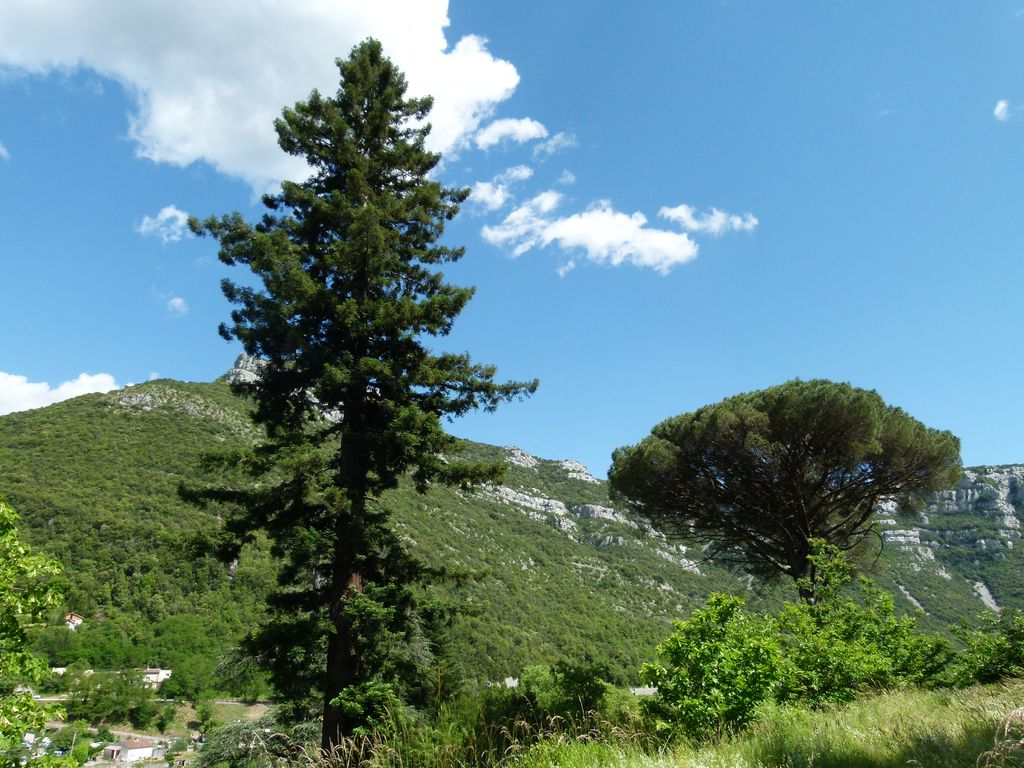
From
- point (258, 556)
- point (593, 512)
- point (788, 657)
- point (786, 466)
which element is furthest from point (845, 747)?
point (593, 512)

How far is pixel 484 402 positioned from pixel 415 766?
7.04m

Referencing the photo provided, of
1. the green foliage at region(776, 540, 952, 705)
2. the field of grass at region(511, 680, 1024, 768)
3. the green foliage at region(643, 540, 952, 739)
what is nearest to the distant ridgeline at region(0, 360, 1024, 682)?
the green foliage at region(776, 540, 952, 705)

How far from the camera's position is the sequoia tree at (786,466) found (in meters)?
16.7

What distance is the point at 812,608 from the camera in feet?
33.1

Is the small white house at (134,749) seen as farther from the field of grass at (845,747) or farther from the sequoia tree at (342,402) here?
the field of grass at (845,747)

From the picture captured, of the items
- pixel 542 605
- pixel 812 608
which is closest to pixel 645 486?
pixel 812 608

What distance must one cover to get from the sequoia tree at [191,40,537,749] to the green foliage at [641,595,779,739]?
14.0 feet

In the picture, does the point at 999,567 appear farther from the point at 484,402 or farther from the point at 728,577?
the point at 484,402

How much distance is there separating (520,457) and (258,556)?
93.3 metres

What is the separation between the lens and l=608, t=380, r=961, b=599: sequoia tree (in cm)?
1666

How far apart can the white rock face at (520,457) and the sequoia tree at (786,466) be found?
130452 mm

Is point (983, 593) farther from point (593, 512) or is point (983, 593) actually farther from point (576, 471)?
point (576, 471)

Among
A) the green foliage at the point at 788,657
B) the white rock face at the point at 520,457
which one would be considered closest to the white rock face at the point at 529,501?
the white rock face at the point at 520,457

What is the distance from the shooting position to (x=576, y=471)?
159125mm
